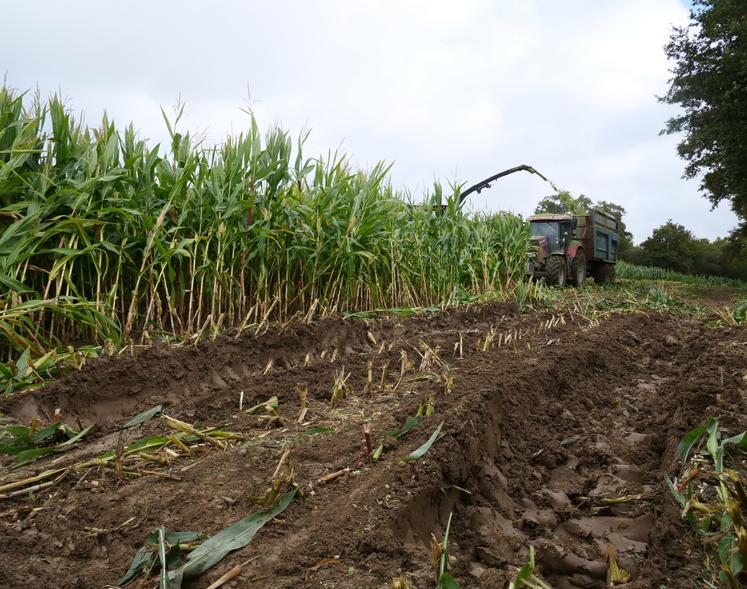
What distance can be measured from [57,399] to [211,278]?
75.5 inches

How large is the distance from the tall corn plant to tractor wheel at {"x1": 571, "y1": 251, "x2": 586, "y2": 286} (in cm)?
932

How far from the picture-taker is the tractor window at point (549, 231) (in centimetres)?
1436

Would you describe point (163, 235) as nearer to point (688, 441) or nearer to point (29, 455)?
point (29, 455)

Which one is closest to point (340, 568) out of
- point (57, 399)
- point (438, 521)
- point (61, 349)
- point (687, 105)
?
point (438, 521)

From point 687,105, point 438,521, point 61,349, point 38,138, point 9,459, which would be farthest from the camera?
point 687,105

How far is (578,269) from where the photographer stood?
49.4ft

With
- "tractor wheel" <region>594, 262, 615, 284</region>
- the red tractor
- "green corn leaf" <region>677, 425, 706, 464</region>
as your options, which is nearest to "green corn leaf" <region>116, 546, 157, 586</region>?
"green corn leaf" <region>677, 425, 706, 464</region>

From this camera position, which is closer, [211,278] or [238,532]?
[238,532]

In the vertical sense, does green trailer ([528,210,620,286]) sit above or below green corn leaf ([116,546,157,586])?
above

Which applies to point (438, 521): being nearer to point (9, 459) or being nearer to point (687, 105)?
point (9, 459)

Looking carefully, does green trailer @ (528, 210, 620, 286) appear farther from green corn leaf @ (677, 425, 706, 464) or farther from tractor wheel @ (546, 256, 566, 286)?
green corn leaf @ (677, 425, 706, 464)

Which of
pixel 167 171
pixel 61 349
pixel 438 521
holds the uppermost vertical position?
pixel 167 171

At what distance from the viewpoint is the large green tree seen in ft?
54.6

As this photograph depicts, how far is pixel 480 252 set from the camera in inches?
359
